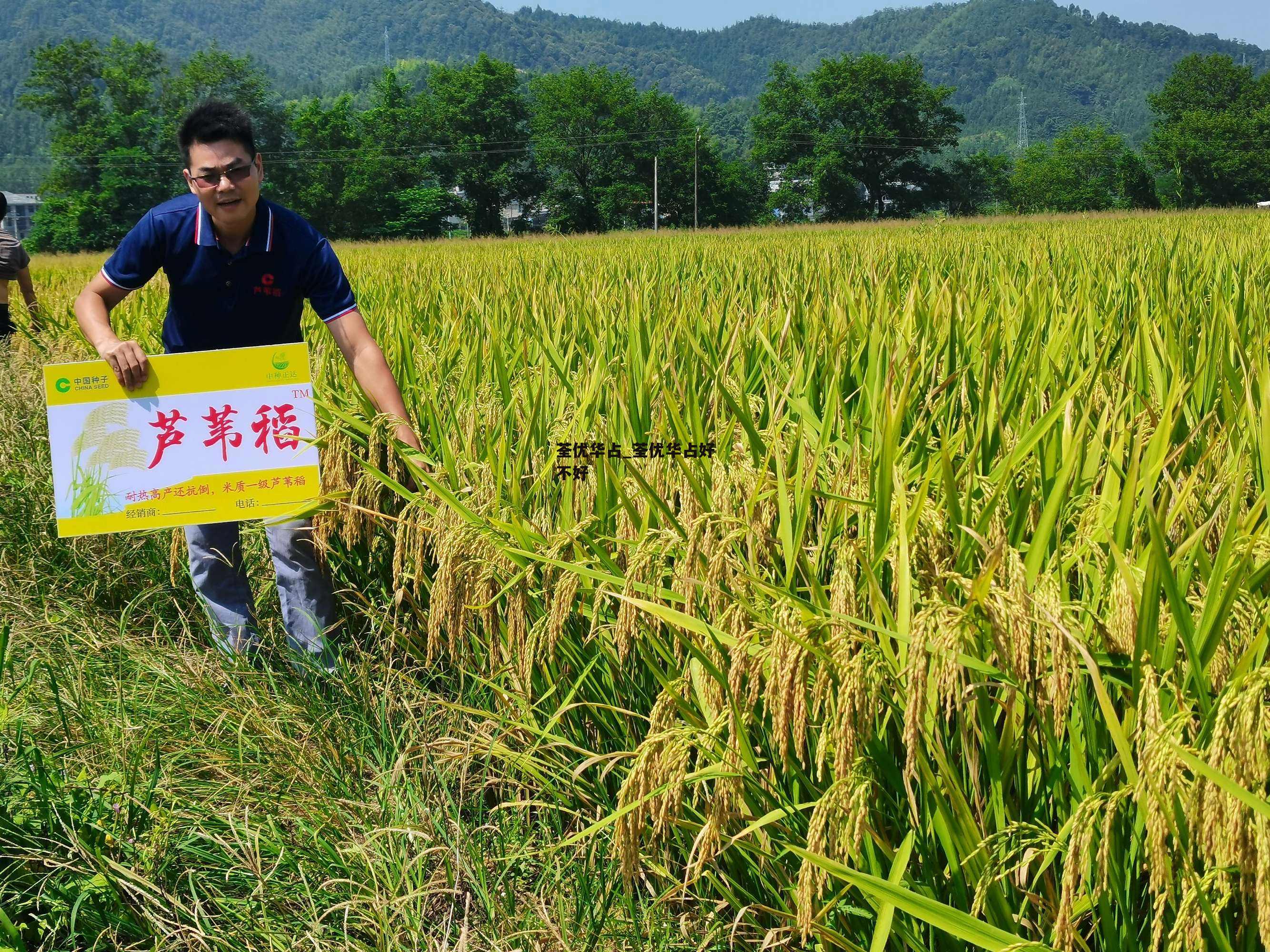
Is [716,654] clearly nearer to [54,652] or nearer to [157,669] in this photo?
[157,669]

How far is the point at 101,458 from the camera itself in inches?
97.5

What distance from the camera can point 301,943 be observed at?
5.75ft

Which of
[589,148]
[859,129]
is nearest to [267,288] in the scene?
[589,148]

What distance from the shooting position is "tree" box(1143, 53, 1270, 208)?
208 feet

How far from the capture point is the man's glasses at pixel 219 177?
8.68 feet

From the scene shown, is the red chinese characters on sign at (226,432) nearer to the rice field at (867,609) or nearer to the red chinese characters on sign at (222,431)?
the red chinese characters on sign at (222,431)

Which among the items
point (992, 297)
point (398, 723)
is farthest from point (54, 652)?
point (992, 297)

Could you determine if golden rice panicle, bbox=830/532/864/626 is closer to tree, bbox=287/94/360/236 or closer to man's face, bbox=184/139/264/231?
man's face, bbox=184/139/264/231

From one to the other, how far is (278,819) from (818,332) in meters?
1.75

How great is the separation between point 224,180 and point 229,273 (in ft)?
1.05

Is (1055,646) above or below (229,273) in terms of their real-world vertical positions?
below

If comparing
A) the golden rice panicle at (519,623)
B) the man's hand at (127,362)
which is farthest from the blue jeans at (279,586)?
the golden rice panicle at (519,623)

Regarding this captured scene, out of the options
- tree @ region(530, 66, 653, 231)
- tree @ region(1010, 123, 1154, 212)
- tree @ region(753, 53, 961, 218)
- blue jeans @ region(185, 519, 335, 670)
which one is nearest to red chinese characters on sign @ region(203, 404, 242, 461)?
blue jeans @ region(185, 519, 335, 670)

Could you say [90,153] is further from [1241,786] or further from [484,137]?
[1241,786]
